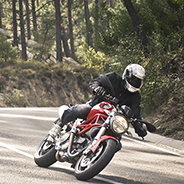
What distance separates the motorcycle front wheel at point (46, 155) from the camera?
690 cm

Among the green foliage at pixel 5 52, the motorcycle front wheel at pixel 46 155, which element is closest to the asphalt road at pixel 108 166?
the motorcycle front wheel at pixel 46 155

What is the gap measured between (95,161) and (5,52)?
114ft

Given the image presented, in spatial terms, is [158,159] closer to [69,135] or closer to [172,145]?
[172,145]

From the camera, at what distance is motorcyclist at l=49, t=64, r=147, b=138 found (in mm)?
6336

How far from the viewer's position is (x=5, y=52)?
39156 millimetres

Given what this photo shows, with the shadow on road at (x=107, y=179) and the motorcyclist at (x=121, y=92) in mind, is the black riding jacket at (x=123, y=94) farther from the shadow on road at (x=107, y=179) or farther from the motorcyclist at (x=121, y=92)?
the shadow on road at (x=107, y=179)

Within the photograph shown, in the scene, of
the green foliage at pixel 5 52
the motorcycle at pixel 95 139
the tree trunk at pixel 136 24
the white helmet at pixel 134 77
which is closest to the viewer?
the motorcycle at pixel 95 139

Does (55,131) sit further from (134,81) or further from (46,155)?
(134,81)

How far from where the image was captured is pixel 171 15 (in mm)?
19047

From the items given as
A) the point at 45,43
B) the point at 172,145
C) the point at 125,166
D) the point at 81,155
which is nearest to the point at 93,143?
the point at 81,155

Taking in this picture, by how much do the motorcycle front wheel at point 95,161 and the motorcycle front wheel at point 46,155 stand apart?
96cm

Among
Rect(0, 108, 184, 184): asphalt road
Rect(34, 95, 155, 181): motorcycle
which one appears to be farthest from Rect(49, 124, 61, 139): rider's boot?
Rect(0, 108, 184, 184): asphalt road

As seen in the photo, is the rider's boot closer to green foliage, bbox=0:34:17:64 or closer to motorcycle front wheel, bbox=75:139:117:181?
motorcycle front wheel, bbox=75:139:117:181

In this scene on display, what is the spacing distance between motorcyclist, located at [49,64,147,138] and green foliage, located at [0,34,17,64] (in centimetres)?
3224
